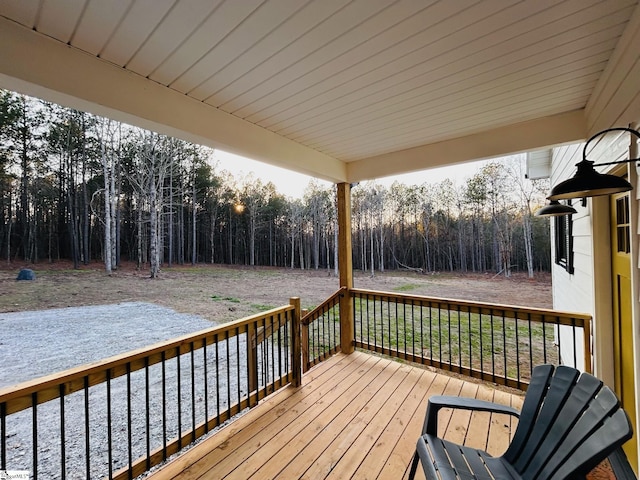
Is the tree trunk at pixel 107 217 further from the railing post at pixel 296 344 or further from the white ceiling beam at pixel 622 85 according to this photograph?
the white ceiling beam at pixel 622 85

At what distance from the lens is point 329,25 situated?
135 centimetres

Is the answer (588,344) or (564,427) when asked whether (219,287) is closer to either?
(564,427)

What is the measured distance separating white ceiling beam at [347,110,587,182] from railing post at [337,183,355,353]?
37 centimetres

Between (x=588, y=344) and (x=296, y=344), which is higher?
(x=588, y=344)

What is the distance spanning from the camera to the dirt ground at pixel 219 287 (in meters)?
2.72

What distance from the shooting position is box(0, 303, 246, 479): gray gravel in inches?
90.7

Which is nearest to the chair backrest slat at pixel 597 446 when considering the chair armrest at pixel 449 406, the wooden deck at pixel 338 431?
the chair armrest at pixel 449 406

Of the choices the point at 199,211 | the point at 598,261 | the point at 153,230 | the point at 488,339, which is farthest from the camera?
the point at 488,339

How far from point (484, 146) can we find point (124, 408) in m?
5.01

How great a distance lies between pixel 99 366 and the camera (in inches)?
58.9

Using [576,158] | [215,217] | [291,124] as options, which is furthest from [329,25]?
[215,217]

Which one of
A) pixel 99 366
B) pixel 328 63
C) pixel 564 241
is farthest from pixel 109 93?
pixel 564 241

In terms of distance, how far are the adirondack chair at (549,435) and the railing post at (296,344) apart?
155 centimetres

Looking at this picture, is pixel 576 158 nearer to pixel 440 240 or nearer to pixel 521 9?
pixel 521 9
